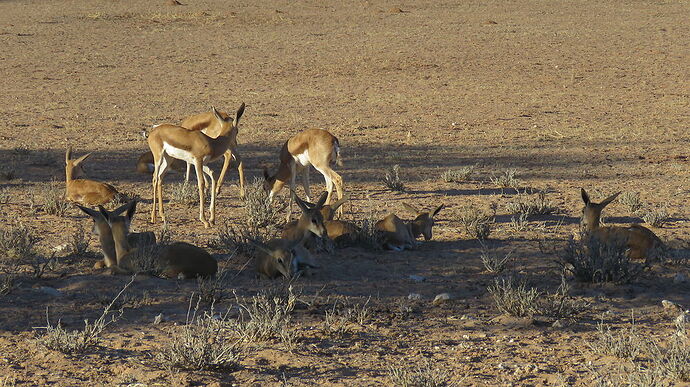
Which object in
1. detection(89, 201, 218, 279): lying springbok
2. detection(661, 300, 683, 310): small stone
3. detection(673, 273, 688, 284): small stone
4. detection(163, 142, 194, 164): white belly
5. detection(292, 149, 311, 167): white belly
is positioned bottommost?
detection(661, 300, 683, 310): small stone

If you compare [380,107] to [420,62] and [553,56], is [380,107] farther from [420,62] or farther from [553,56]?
[553,56]

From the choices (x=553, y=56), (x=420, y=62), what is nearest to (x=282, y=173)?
(x=420, y=62)

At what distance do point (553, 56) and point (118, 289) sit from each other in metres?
20.3

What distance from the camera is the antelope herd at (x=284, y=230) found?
7203 millimetres

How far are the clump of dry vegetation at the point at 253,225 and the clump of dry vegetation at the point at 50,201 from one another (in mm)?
1879

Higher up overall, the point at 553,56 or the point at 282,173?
the point at 553,56

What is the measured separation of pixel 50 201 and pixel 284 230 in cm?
312

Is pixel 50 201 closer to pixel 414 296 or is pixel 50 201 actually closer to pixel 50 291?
pixel 50 291

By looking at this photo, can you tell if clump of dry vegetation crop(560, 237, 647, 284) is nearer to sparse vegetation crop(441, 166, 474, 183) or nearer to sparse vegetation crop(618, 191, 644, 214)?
sparse vegetation crop(618, 191, 644, 214)

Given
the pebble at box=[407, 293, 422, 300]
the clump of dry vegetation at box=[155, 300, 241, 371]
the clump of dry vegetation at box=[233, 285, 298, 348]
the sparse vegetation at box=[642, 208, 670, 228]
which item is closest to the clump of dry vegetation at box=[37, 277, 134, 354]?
the clump of dry vegetation at box=[155, 300, 241, 371]

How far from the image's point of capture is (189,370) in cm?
538

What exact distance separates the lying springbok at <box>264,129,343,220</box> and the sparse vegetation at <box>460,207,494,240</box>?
1.54m

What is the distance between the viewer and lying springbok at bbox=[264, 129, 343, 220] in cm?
1060

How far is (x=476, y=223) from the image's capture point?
29.5 feet
